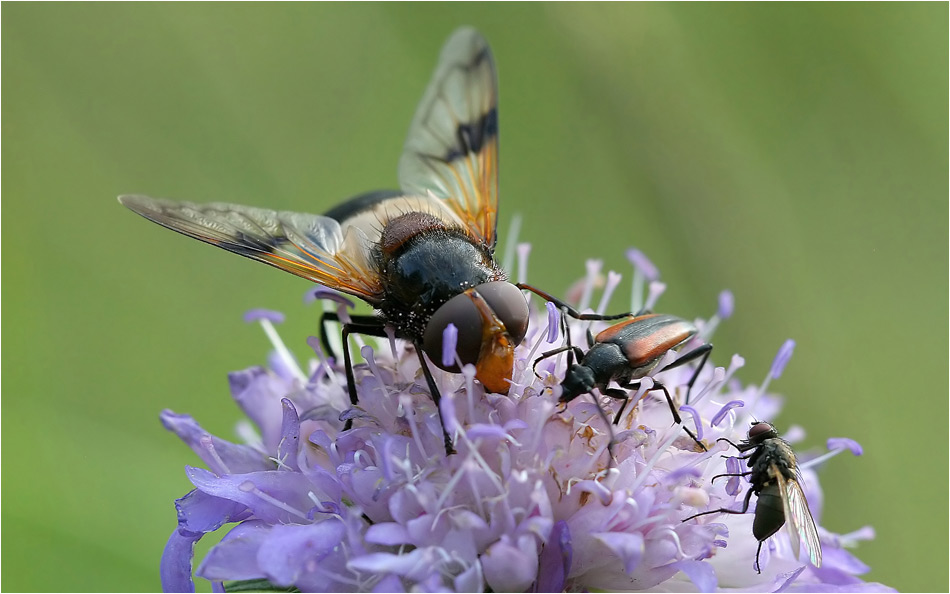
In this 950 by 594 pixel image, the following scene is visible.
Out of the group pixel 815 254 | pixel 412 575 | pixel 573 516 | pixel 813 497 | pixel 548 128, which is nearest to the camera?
pixel 412 575

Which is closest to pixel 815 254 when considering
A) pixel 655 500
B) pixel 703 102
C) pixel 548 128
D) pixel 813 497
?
pixel 703 102

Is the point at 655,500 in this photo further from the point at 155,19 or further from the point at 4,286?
the point at 155,19

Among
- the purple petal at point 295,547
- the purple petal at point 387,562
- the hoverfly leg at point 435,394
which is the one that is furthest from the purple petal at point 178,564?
the hoverfly leg at point 435,394

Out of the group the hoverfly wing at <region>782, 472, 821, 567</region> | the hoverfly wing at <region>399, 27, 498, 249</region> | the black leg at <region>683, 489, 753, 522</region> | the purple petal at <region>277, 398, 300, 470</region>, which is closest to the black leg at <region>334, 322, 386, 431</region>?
the purple petal at <region>277, 398, 300, 470</region>

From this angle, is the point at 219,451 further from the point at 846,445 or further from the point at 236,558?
the point at 846,445

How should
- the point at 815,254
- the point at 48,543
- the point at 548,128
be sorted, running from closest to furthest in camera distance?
1. the point at 48,543
2. the point at 815,254
3. the point at 548,128

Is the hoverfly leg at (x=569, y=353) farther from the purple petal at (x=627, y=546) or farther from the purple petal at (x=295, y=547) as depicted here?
the purple petal at (x=295, y=547)

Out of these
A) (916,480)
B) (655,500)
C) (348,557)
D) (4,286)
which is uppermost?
(4,286)

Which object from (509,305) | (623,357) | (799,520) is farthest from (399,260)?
(799,520)
